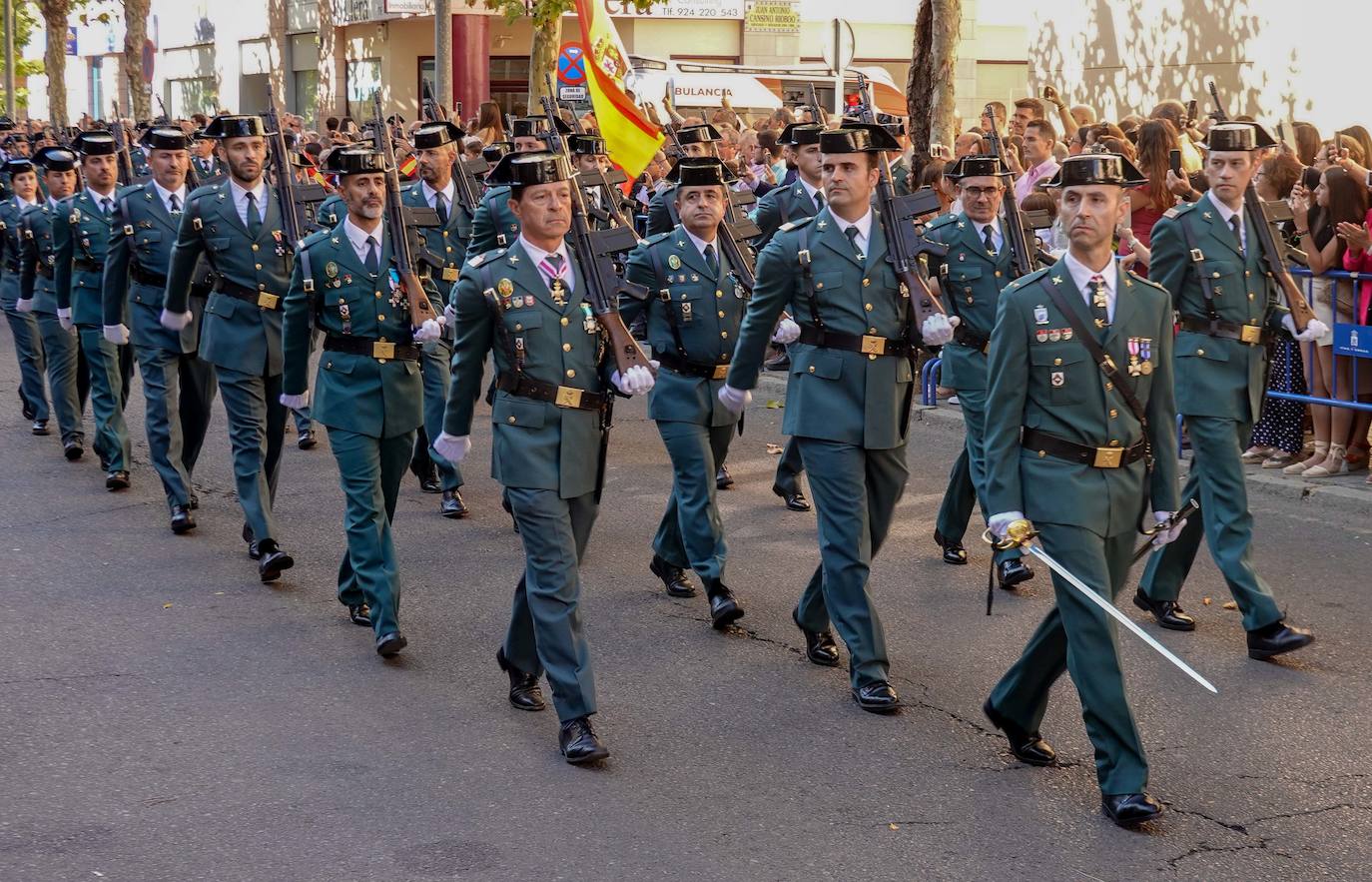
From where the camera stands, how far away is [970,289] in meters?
8.94

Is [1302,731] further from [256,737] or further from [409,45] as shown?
[409,45]

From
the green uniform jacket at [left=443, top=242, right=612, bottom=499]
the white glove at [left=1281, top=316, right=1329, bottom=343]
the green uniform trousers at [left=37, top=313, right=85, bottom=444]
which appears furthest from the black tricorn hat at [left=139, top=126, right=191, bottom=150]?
the white glove at [left=1281, top=316, right=1329, bottom=343]

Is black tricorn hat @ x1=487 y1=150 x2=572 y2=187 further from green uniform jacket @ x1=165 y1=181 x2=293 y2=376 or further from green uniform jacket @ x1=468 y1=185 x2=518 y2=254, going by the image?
green uniform jacket @ x1=468 y1=185 x2=518 y2=254

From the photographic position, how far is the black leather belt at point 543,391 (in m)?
6.34

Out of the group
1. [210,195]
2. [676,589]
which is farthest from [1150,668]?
[210,195]

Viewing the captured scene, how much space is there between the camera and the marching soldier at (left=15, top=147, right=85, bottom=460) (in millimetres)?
12406

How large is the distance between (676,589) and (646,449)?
403 centimetres

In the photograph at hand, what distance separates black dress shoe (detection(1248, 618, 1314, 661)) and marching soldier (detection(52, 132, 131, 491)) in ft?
23.0

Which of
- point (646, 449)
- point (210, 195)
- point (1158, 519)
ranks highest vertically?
point (210, 195)

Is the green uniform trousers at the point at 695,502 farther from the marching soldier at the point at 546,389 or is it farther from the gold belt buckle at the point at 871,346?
the marching soldier at the point at 546,389

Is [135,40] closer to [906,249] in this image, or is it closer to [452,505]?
[452,505]

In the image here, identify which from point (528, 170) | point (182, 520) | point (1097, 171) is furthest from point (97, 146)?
point (1097, 171)

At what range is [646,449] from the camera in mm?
12500

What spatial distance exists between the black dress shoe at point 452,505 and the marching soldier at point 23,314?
4320mm
